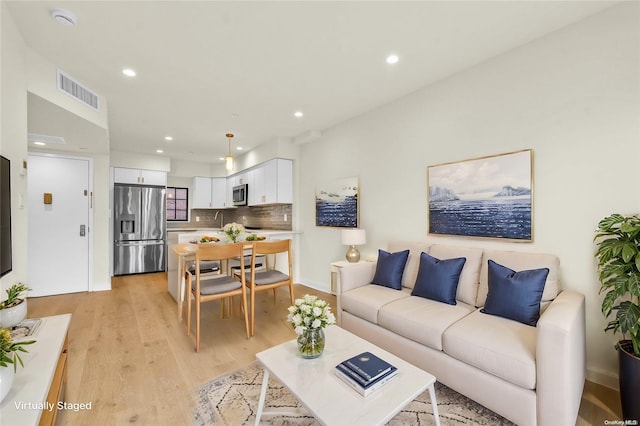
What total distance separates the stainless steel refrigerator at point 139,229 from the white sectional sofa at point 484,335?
4953mm

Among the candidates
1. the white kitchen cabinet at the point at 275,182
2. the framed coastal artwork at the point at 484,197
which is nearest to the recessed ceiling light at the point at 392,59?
the framed coastal artwork at the point at 484,197

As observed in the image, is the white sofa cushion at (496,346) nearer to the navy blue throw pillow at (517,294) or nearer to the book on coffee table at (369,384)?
the navy blue throw pillow at (517,294)

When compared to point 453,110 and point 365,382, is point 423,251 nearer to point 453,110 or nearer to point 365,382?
point 453,110

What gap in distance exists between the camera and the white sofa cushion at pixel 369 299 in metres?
2.47

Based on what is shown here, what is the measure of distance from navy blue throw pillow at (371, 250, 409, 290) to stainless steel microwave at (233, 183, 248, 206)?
3.85 meters

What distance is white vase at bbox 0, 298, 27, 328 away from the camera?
1631 mm

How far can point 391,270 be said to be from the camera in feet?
9.40

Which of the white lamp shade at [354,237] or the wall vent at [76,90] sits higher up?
the wall vent at [76,90]

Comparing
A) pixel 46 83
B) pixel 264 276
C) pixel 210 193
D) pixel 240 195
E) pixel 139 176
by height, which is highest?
pixel 46 83

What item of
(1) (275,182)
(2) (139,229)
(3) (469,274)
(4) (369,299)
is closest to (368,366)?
(4) (369,299)

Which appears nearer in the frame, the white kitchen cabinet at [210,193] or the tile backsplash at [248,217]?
the tile backsplash at [248,217]

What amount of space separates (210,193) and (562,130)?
6897 mm

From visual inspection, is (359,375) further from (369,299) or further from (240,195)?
(240,195)

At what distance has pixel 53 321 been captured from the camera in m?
1.94
